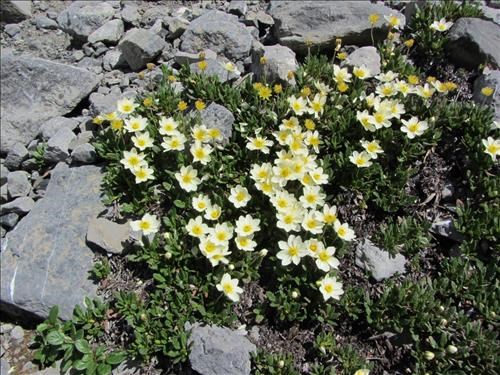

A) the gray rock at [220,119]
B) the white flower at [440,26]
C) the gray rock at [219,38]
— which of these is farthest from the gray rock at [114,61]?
the white flower at [440,26]

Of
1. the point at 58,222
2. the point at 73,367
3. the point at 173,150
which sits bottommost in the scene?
the point at 73,367

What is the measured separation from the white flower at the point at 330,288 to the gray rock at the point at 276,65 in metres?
2.13

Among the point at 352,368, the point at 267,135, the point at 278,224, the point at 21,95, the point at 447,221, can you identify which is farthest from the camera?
the point at 21,95

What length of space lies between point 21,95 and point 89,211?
1885mm

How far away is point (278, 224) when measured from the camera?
3.99 metres

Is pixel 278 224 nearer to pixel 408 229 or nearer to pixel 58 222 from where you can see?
pixel 408 229

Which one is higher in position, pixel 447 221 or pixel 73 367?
pixel 447 221

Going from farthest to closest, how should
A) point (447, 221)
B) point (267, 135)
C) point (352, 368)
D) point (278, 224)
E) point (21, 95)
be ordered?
point (21, 95), point (267, 135), point (447, 221), point (278, 224), point (352, 368)

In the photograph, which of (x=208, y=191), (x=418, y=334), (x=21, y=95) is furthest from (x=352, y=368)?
(x=21, y=95)

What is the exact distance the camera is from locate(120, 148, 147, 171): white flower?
4.42 meters

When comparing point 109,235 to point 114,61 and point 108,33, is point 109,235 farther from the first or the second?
point 108,33

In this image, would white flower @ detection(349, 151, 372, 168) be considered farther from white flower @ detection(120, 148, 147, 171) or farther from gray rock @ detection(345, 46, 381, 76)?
white flower @ detection(120, 148, 147, 171)

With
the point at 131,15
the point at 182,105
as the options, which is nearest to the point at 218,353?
the point at 182,105

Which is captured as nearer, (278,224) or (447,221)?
(278,224)
